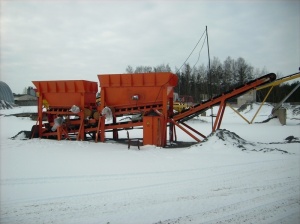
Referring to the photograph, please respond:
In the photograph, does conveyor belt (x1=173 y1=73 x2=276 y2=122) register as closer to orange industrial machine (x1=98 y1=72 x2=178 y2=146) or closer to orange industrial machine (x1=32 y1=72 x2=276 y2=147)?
orange industrial machine (x1=32 y1=72 x2=276 y2=147)

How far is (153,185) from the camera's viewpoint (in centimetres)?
490

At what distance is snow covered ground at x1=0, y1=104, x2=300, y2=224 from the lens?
12.2 feet

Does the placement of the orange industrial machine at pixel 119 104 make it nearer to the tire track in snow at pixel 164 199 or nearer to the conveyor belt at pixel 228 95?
the conveyor belt at pixel 228 95

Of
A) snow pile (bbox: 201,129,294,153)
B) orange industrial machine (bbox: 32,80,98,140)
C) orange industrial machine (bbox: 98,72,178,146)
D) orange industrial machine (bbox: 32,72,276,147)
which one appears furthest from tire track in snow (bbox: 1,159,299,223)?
orange industrial machine (bbox: 32,80,98,140)

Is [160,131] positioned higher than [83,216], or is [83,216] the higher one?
[160,131]

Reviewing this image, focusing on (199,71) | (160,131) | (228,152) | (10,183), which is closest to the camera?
(10,183)

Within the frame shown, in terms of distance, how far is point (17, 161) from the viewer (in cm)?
668

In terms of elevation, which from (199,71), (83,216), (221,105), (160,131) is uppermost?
(199,71)

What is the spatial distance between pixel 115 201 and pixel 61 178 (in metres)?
1.72

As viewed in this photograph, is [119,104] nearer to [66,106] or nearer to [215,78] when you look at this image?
[66,106]

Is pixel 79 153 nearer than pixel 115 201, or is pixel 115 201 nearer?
pixel 115 201

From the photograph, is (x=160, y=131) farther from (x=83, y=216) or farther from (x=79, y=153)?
(x=83, y=216)

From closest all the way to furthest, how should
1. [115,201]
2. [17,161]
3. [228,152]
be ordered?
1. [115,201]
2. [17,161]
3. [228,152]

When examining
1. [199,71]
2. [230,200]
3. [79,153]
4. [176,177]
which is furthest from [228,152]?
[199,71]
